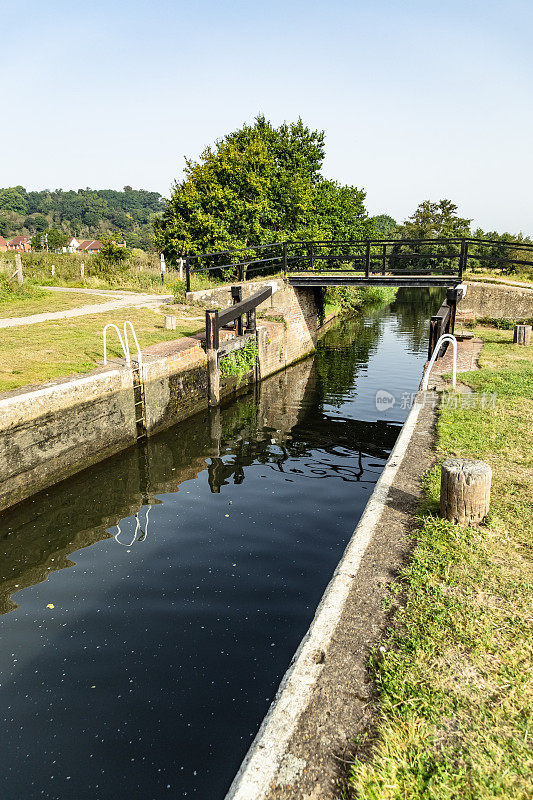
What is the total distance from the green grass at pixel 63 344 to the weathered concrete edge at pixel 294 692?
617 centimetres

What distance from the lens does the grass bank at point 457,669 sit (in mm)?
2242

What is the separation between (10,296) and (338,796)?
18.5 m

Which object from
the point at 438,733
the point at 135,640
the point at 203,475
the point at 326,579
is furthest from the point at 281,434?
the point at 438,733

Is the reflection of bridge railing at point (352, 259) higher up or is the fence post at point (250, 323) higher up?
the reflection of bridge railing at point (352, 259)

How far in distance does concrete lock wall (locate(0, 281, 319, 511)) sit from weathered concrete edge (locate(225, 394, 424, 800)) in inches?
192

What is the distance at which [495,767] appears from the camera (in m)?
2.27

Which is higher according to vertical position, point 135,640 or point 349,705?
point 349,705

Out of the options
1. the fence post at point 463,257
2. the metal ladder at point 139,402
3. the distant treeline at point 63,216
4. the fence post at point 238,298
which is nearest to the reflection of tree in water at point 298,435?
the metal ladder at point 139,402

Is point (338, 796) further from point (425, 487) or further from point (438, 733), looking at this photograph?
point (425, 487)

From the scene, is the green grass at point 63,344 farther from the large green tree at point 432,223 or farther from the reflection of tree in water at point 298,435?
the large green tree at point 432,223

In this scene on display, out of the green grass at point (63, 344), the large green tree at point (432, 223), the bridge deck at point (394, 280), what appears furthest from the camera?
the large green tree at point (432, 223)

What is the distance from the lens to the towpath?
13.6m

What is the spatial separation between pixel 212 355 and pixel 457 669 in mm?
9556

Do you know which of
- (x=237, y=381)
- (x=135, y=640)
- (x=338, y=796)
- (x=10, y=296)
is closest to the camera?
(x=338, y=796)
